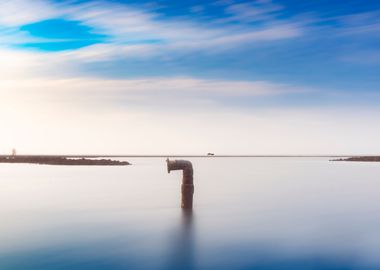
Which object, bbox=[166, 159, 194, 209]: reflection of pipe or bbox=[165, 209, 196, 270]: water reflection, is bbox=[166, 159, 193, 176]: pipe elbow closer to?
bbox=[166, 159, 194, 209]: reflection of pipe

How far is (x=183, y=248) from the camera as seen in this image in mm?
17688

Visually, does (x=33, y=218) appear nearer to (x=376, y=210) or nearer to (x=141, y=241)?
(x=141, y=241)

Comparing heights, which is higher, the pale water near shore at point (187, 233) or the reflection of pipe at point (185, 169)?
the reflection of pipe at point (185, 169)

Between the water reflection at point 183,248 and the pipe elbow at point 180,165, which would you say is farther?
the pipe elbow at point 180,165

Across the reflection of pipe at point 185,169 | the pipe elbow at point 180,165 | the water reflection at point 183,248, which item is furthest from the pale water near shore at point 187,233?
the pipe elbow at point 180,165

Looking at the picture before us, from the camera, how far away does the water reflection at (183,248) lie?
1525 cm

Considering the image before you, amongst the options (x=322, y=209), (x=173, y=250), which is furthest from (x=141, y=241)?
(x=322, y=209)

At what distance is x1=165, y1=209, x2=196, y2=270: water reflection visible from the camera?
50.0ft

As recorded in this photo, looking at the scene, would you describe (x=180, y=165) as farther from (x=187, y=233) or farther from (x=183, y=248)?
(x=183, y=248)

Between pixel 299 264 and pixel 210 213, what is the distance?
1213cm

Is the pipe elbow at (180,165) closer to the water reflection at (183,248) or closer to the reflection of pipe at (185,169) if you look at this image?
the reflection of pipe at (185,169)

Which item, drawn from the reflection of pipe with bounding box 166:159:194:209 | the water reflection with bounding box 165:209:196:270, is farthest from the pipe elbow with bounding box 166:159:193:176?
the water reflection with bounding box 165:209:196:270

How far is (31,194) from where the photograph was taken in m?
38.5

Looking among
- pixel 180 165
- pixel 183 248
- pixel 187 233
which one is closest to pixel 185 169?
pixel 180 165
